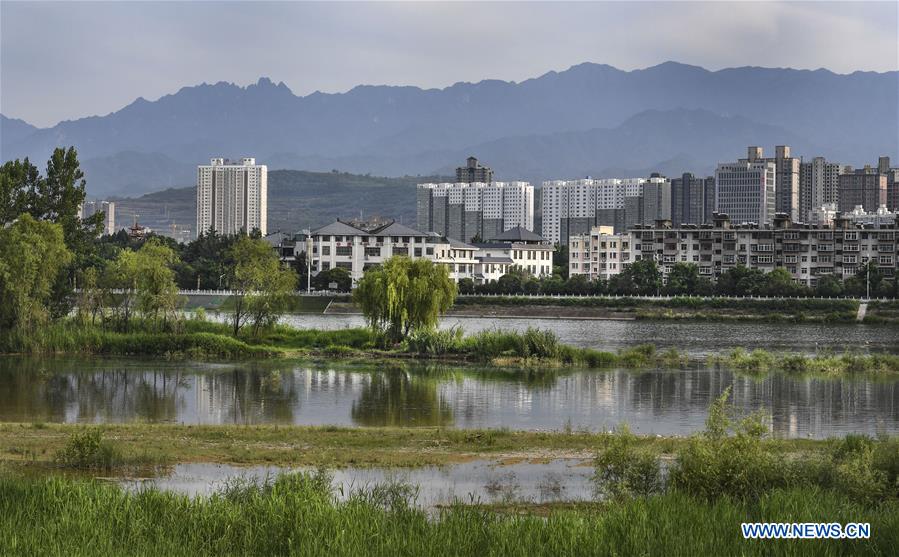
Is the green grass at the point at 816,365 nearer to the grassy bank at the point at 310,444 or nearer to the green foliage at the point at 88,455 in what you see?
the grassy bank at the point at 310,444

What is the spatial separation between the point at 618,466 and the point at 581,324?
58427 mm

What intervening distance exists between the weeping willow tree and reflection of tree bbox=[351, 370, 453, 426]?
6.95 m

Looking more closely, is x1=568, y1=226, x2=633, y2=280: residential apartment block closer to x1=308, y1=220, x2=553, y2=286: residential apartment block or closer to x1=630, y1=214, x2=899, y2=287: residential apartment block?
x1=630, y1=214, x2=899, y2=287: residential apartment block

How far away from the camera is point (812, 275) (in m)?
101

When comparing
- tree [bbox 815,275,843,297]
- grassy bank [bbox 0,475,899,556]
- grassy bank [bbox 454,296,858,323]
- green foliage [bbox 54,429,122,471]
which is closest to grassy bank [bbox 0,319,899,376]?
green foliage [bbox 54,429,122,471]

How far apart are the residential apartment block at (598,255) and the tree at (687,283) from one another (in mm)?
19233

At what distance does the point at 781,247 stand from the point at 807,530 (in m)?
96.2

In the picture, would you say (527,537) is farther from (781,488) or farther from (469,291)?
(469,291)

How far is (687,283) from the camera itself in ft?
298

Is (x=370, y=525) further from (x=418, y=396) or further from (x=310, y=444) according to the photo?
(x=418, y=396)

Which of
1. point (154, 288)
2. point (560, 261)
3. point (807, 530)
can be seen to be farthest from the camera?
point (560, 261)

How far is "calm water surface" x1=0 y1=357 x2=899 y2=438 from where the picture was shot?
23578mm

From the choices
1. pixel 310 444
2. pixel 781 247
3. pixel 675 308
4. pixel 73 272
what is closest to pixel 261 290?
pixel 73 272

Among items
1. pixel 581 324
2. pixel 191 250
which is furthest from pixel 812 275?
pixel 191 250
